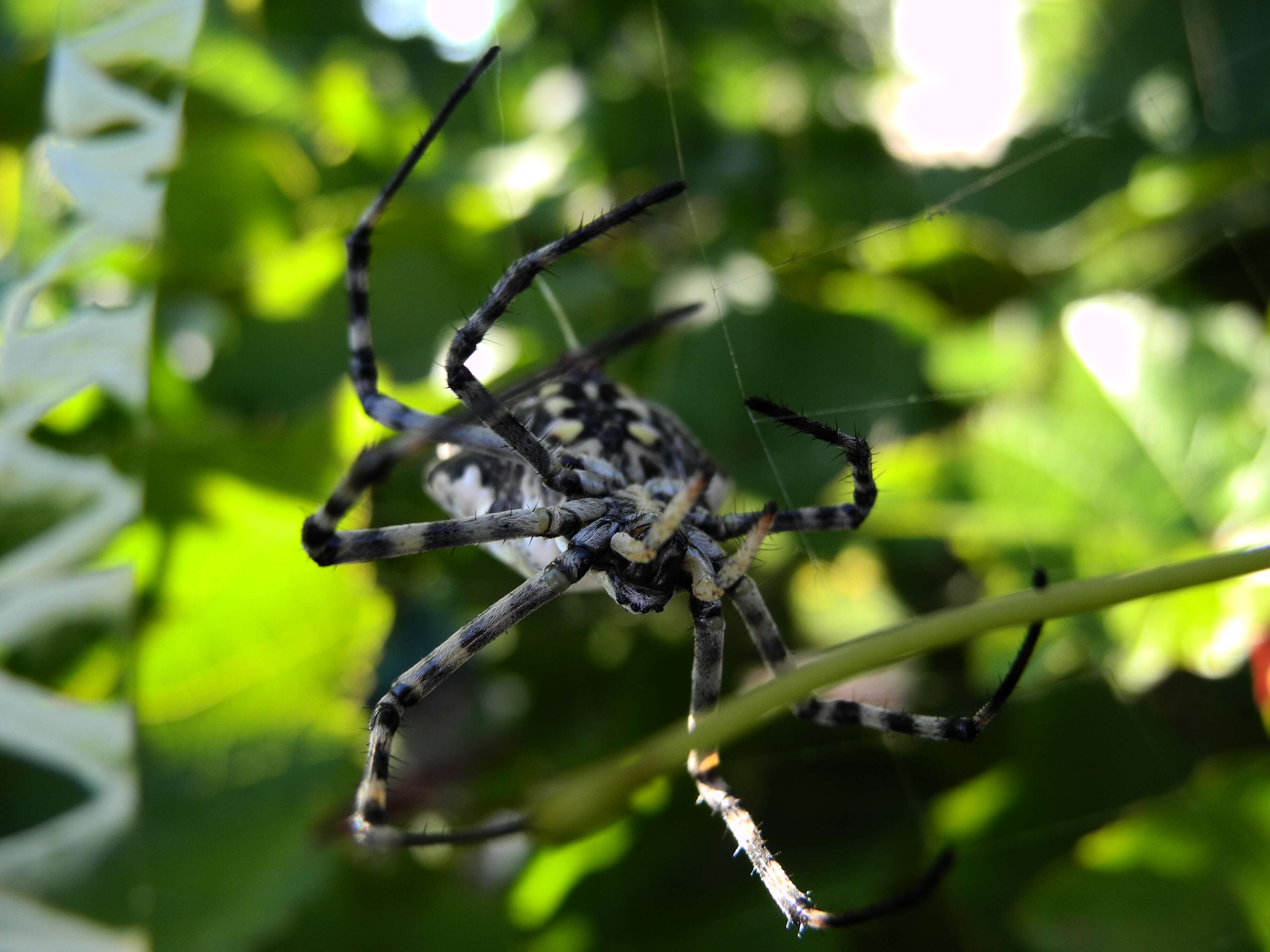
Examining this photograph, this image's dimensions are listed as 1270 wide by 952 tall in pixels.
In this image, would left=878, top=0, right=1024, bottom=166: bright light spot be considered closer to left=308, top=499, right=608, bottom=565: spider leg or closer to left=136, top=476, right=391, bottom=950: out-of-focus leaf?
left=308, top=499, right=608, bottom=565: spider leg

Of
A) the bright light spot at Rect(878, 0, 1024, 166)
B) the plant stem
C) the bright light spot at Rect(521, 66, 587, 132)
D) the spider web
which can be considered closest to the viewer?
the plant stem

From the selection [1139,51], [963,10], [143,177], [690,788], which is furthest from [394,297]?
[1139,51]

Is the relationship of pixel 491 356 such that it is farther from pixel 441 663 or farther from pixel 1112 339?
pixel 1112 339

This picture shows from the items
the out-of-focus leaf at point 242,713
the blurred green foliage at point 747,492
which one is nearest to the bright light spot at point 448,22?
the blurred green foliage at point 747,492

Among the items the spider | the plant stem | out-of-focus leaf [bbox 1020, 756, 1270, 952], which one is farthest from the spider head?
out-of-focus leaf [bbox 1020, 756, 1270, 952]

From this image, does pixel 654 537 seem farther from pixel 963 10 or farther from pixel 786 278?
pixel 963 10

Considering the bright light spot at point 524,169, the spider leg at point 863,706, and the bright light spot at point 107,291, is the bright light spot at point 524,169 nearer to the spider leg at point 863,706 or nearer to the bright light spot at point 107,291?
the bright light spot at point 107,291

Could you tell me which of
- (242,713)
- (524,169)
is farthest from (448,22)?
(242,713)
